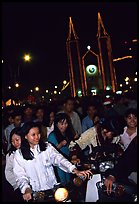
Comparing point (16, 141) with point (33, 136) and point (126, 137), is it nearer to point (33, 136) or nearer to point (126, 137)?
point (33, 136)

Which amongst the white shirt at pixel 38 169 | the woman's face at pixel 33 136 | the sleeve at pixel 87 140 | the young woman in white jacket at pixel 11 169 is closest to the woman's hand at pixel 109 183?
the white shirt at pixel 38 169

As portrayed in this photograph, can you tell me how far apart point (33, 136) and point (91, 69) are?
240 ft

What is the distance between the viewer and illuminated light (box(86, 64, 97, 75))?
76.1m

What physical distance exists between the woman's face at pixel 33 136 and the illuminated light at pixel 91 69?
234ft

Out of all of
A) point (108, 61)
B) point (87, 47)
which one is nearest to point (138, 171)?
point (108, 61)

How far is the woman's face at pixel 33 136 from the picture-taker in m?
5.00

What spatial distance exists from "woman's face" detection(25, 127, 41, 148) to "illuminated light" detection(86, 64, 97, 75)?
2804 inches

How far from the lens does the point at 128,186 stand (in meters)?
4.12

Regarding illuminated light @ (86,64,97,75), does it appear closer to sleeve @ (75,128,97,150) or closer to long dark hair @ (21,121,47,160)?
sleeve @ (75,128,97,150)

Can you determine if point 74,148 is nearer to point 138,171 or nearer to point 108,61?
point 138,171

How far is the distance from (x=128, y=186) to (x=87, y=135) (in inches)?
101

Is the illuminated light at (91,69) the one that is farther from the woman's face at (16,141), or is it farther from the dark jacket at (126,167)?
the dark jacket at (126,167)

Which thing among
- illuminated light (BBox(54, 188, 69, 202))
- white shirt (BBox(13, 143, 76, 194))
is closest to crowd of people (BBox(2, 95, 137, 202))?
white shirt (BBox(13, 143, 76, 194))

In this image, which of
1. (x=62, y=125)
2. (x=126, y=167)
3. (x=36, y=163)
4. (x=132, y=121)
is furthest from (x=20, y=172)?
(x=132, y=121)
